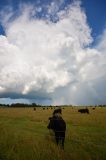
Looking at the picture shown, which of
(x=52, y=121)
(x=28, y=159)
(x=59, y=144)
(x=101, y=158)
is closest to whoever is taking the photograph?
(x=28, y=159)

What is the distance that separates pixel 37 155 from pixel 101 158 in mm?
2523

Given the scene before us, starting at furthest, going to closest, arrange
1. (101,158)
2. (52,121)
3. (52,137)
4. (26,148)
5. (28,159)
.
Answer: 1. (52,137)
2. (52,121)
3. (26,148)
4. (101,158)
5. (28,159)

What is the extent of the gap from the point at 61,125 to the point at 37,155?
3.30m

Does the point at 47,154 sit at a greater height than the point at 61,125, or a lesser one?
lesser

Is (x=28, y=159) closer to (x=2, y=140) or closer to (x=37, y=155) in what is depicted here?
(x=37, y=155)

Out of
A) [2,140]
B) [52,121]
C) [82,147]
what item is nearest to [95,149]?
[82,147]

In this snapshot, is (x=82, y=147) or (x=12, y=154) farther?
(x=82, y=147)

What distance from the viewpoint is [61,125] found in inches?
574

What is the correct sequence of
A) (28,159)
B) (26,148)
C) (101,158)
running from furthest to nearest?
(26,148) < (101,158) < (28,159)

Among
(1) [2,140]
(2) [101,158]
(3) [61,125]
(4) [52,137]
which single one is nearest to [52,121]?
(3) [61,125]

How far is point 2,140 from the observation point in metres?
15.3

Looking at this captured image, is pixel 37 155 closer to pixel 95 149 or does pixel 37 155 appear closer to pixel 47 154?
pixel 47 154

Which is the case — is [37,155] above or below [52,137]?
below

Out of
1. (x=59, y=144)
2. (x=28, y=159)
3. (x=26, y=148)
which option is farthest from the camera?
(x=59, y=144)
